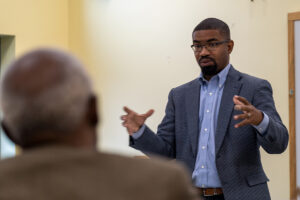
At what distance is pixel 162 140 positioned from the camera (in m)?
2.61

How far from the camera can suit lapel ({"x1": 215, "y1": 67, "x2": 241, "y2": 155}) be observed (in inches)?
95.3

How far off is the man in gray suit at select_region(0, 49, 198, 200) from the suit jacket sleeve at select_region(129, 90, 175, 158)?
57.5 inches

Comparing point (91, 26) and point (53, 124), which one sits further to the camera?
point (91, 26)

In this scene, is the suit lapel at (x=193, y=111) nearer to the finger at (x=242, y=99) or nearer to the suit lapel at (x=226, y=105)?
the suit lapel at (x=226, y=105)

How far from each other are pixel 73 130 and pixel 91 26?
443cm

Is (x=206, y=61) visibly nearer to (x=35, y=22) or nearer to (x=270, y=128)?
(x=270, y=128)

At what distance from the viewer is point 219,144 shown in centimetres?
241

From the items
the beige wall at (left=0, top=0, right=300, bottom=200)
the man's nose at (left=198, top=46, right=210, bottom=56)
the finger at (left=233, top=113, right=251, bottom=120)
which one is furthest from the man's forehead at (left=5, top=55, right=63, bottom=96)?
the beige wall at (left=0, top=0, right=300, bottom=200)

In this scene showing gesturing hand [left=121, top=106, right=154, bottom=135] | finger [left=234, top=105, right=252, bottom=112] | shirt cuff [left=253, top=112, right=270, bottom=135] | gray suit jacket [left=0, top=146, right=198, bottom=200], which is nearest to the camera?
gray suit jacket [left=0, top=146, right=198, bottom=200]

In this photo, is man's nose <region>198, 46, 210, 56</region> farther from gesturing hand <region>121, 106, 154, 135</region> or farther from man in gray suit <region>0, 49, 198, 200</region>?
man in gray suit <region>0, 49, 198, 200</region>

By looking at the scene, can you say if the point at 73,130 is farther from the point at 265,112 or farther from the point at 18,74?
the point at 265,112

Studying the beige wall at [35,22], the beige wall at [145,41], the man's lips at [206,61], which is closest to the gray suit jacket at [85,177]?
the man's lips at [206,61]

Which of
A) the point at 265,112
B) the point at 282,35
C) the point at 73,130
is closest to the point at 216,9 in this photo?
the point at 282,35

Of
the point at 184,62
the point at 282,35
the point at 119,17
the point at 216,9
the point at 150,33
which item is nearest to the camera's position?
the point at 282,35
